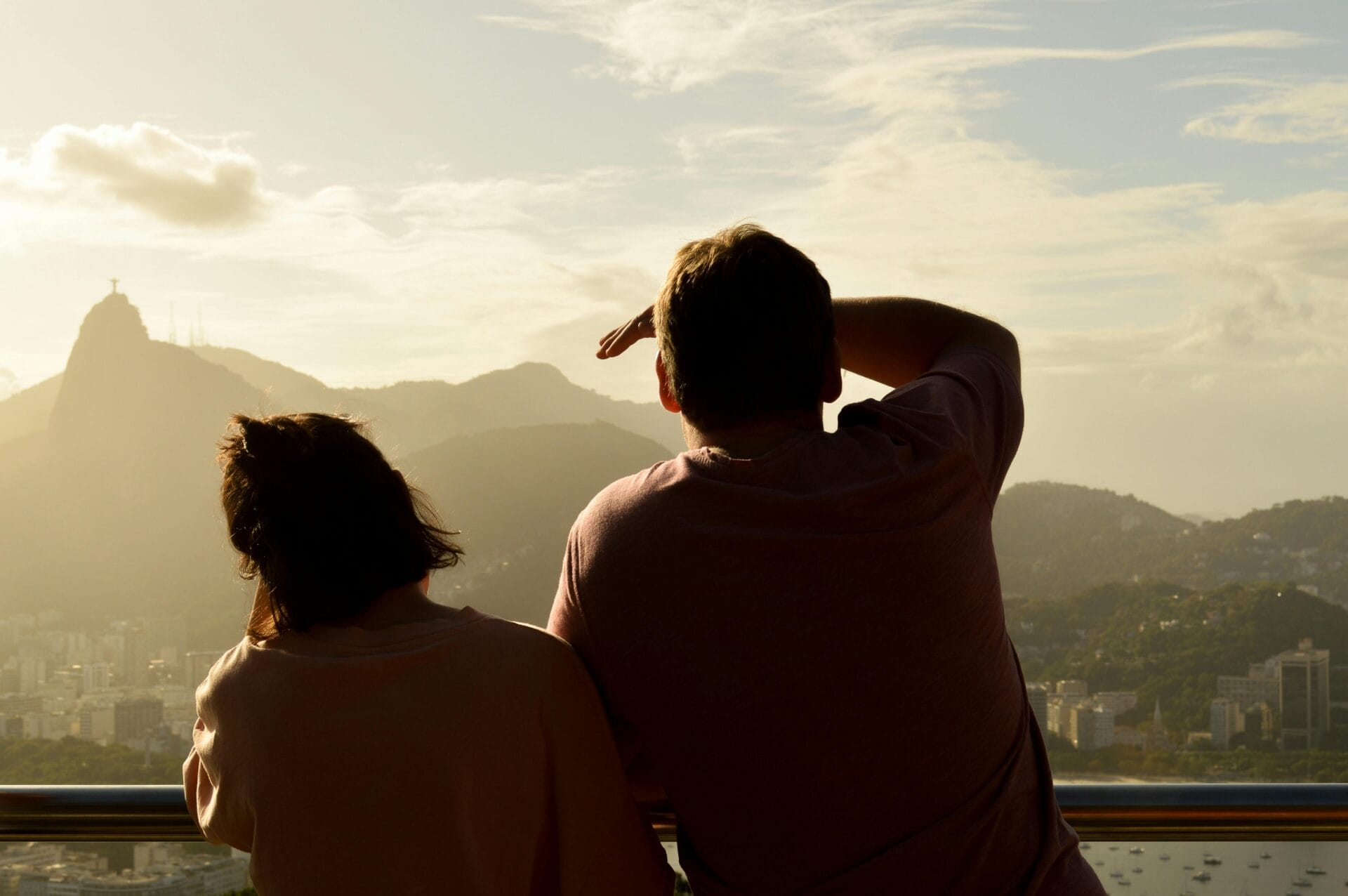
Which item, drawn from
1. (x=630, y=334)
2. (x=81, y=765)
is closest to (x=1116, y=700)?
(x=81, y=765)

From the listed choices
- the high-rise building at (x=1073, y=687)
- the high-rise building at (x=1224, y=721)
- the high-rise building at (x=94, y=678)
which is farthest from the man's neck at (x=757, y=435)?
the high-rise building at (x=94, y=678)

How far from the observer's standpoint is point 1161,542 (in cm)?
2338

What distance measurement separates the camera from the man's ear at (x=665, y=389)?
4.62ft

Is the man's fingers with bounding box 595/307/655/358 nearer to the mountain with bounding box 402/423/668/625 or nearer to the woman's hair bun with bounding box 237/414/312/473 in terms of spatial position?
the woman's hair bun with bounding box 237/414/312/473

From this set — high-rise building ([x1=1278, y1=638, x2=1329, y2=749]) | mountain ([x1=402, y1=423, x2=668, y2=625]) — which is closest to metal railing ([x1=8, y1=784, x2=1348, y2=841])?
high-rise building ([x1=1278, y1=638, x2=1329, y2=749])

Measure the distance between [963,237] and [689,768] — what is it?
50.5 meters

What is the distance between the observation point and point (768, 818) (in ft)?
4.31

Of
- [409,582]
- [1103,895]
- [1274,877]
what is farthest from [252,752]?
[1274,877]

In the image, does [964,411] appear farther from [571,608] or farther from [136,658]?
[136,658]

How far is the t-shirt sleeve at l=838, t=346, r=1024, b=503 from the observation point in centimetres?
136

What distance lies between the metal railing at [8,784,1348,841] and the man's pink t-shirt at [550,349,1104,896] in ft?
1.28

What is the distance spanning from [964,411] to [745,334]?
28 centimetres

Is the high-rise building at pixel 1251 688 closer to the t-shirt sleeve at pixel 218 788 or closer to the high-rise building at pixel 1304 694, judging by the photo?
the high-rise building at pixel 1304 694

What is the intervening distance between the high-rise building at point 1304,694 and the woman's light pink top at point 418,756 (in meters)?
6.07
